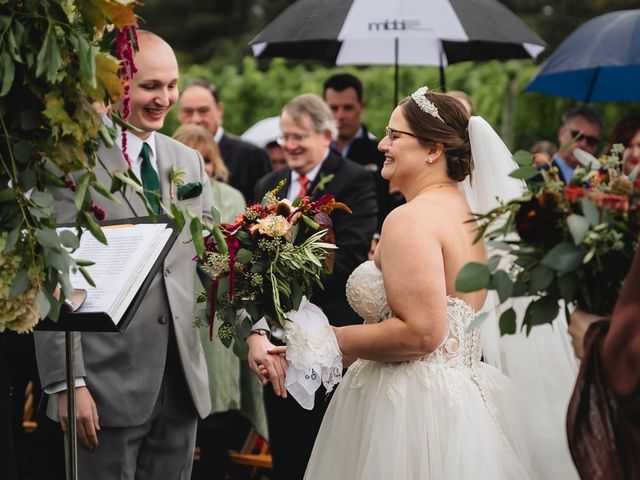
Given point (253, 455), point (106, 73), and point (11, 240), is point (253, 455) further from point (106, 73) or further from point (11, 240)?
point (106, 73)

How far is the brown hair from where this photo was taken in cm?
731

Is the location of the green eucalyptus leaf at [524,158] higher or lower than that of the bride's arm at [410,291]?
higher

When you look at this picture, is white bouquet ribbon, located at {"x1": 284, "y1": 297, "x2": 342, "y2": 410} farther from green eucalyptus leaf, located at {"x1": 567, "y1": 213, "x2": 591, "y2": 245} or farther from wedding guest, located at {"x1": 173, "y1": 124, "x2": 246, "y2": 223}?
wedding guest, located at {"x1": 173, "y1": 124, "x2": 246, "y2": 223}

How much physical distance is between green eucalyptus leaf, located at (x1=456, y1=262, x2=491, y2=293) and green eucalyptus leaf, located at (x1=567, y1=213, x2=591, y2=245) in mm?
281

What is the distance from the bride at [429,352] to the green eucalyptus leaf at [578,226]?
1.06 metres

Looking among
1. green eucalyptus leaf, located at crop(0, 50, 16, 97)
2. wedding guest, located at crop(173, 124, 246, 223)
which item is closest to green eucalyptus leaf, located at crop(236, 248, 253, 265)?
green eucalyptus leaf, located at crop(0, 50, 16, 97)

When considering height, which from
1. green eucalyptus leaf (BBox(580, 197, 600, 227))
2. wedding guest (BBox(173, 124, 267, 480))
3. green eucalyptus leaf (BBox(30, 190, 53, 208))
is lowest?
wedding guest (BBox(173, 124, 267, 480))

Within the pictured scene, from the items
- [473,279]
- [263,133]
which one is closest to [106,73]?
[473,279]

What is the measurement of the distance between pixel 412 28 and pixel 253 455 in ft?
10.6

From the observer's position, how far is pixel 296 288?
4238 millimetres

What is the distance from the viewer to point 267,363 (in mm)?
4246

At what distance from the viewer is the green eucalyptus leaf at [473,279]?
3094mm

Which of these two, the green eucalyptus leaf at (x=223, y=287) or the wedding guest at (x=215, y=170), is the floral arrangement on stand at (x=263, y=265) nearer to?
the green eucalyptus leaf at (x=223, y=287)

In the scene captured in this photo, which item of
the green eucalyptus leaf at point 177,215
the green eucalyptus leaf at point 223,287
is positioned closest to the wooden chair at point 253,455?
the green eucalyptus leaf at point 223,287
